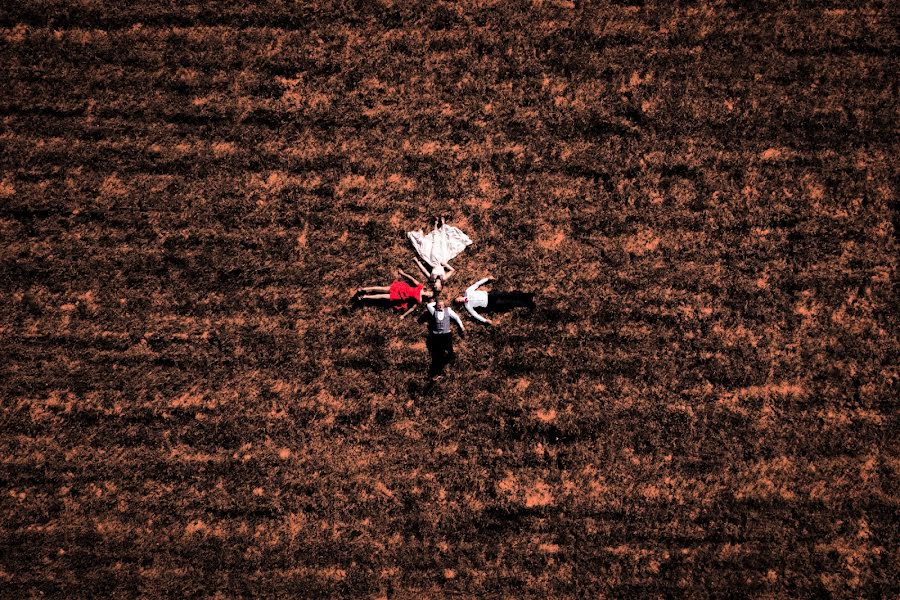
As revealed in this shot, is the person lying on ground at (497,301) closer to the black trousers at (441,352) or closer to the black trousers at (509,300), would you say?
the black trousers at (509,300)

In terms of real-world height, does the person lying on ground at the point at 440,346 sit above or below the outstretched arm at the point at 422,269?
below

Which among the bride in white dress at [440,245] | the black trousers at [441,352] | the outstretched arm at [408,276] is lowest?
the black trousers at [441,352]

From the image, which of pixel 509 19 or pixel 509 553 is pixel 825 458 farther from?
pixel 509 19

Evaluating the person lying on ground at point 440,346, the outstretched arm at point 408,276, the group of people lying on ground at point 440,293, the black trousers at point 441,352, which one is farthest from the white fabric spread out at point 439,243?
the black trousers at point 441,352

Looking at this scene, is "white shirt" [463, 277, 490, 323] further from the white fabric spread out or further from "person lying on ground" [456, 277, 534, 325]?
the white fabric spread out

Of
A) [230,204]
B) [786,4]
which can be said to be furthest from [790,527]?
[230,204]
